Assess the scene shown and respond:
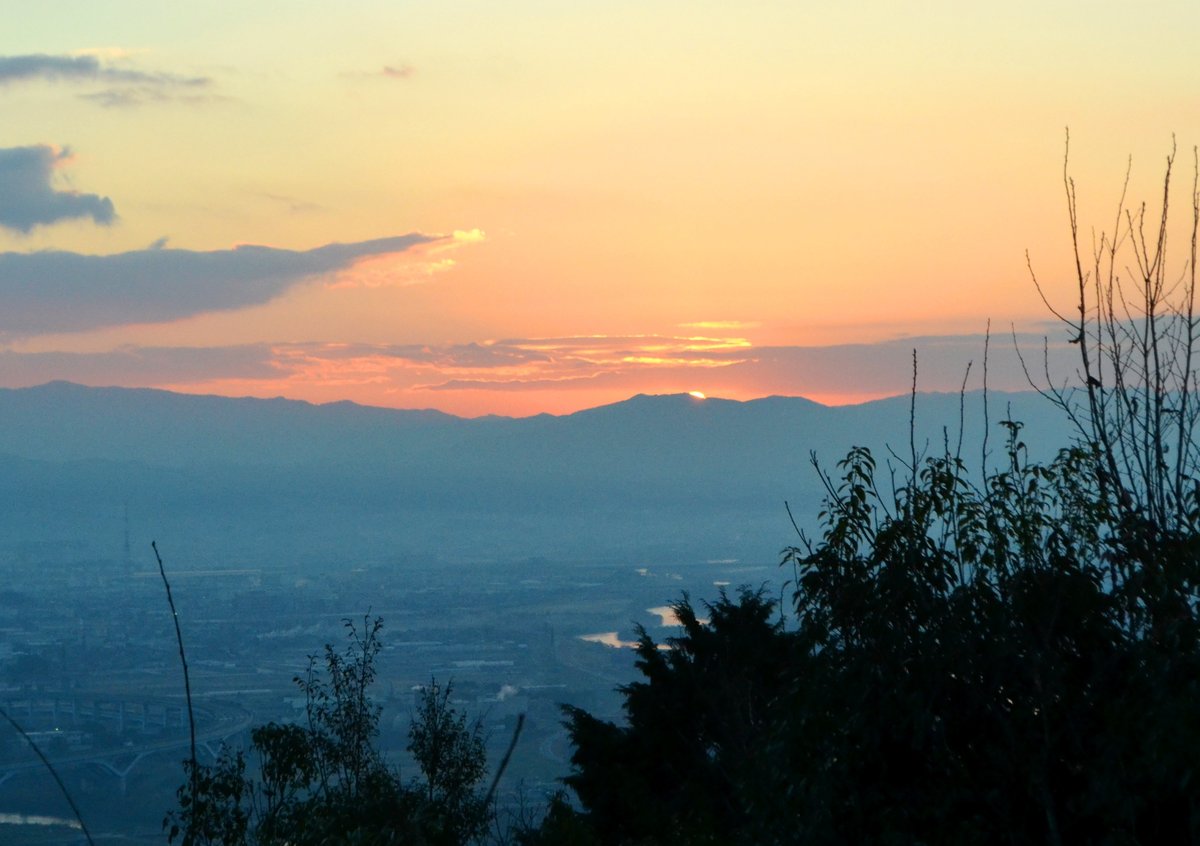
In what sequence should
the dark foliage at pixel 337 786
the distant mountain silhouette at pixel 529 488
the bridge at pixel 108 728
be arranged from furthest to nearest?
1. the distant mountain silhouette at pixel 529 488
2. the bridge at pixel 108 728
3. the dark foliage at pixel 337 786

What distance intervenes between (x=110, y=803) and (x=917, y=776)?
2479cm

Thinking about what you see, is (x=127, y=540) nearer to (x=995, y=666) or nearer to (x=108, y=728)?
(x=108, y=728)

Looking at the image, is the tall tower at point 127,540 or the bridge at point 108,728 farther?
the tall tower at point 127,540

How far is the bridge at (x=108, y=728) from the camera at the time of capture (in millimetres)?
29047

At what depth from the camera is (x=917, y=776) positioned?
20.3 feet

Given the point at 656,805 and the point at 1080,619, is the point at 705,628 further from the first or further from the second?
the point at 1080,619

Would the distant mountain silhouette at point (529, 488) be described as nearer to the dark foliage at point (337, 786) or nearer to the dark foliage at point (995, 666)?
the dark foliage at point (337, 786)

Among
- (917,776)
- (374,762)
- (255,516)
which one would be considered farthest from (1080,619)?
(255,516)

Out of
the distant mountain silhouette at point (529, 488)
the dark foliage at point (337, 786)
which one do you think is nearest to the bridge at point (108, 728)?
the dark foliage at point (337, 786)

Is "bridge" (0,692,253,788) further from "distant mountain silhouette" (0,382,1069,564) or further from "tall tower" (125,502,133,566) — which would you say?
"distant mountain silhouette" (0,382,1069,564)

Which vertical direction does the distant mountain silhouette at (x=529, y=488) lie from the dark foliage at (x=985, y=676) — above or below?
below

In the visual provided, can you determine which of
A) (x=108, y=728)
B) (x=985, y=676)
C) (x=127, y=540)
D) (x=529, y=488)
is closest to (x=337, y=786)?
(x=985, y=676)

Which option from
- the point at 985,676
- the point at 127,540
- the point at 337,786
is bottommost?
the point at 127,540

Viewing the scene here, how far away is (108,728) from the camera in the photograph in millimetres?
34031
